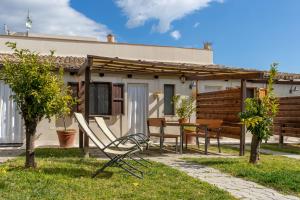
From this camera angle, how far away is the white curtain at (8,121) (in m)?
14.0

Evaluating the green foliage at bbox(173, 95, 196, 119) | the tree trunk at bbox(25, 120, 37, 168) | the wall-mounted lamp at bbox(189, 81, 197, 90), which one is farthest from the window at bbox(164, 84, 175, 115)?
the tree trunk at bbox(25, 120, 37, 168)

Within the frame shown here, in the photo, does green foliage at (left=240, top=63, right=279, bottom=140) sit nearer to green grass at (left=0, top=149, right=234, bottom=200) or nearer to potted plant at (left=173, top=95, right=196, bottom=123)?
green grass at (left=0, top=149, right=234, bottom=200)

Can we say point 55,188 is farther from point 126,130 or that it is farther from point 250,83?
point 250,83

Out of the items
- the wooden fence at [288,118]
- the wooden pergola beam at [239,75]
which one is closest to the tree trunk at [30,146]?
the wooden pergola beam at [239,75]

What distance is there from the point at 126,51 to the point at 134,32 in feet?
14.4

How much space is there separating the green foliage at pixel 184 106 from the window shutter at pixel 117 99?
2121 millimetres

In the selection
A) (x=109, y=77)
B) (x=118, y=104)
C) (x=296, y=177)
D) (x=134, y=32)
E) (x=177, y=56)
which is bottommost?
(x=296, y=177)

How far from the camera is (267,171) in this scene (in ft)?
26.6

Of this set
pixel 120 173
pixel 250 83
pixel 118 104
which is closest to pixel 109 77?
pixel 118 104

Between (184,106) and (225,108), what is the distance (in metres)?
2.65

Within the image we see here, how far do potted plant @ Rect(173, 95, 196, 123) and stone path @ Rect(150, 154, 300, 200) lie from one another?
5874mm

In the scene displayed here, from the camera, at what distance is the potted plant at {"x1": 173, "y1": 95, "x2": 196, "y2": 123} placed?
15252 mm

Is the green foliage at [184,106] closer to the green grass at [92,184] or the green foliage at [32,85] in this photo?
the green grass at [92,184]

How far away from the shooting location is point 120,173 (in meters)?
7.53
